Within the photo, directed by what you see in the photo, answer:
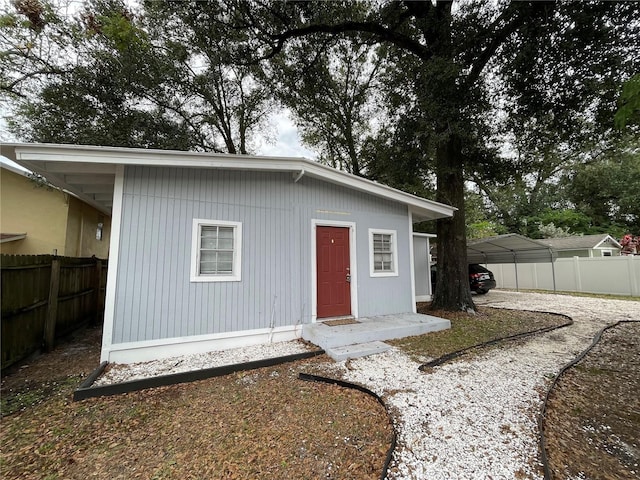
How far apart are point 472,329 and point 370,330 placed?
254 centimetres

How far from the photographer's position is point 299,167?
4852 millimetres

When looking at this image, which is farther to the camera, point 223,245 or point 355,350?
point 223,245

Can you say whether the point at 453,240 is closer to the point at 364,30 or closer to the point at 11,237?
the point at 364,30

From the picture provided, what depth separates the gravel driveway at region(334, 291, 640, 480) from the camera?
1.96 metres

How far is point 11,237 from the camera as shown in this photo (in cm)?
673

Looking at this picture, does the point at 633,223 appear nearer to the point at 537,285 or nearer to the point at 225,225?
the point at 537,285

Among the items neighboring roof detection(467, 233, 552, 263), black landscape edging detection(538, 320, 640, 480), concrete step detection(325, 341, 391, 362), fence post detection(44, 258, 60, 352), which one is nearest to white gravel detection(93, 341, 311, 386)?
concrete step detection(325, 341, 391, 362)

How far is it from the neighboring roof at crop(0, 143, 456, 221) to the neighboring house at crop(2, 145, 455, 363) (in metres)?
0.02

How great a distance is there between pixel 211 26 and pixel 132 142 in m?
3.87

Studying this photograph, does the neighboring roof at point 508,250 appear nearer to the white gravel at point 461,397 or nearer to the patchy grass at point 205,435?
the white gravel at point 461,397

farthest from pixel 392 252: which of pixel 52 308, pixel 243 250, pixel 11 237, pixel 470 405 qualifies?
pixel 11 237

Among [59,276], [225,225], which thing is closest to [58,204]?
[59,276]

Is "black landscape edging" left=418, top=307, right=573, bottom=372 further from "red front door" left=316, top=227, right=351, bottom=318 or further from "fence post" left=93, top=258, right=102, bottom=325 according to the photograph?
"fence post" left=93, top=258, right=102, bottom=325

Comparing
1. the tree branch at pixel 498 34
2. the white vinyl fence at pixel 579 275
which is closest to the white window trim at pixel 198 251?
the tree branch at pixel 498 34
